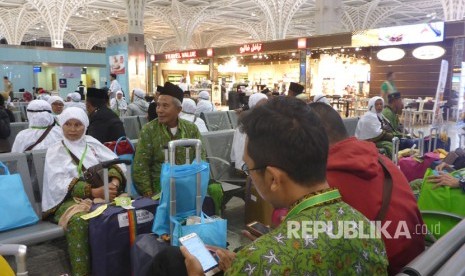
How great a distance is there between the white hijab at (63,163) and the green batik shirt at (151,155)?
0.18m

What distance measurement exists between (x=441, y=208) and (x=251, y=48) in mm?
17102

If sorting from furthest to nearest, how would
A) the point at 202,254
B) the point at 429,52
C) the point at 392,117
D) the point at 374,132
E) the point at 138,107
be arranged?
the point at 429,52 → the point at 138,107 → the point at 392,117 → the point at 374,132 → the point at 202,254

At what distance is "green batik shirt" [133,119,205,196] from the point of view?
12.5ft

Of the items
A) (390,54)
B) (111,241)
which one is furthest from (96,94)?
(390,54)

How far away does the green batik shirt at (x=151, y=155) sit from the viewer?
3.81 m

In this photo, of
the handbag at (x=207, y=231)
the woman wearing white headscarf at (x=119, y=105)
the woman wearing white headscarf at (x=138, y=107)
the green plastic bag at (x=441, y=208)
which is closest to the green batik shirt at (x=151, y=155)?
the handbag at (x=207, y=231)

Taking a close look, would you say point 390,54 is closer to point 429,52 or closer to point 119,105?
point 429,52

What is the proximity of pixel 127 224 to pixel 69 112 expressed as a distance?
127 centimetres

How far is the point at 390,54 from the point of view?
55.0 feet

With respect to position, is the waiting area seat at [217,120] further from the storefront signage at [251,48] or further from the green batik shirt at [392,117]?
the storefront signage at [251,48]

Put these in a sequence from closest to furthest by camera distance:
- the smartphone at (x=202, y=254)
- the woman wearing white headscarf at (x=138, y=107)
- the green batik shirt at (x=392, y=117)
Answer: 1. the smartphone at (x=202, y=254)
2. the green batik shirt at (x=392, y=117)
3. the woman wearing white headscarf at (x=138, y=107)

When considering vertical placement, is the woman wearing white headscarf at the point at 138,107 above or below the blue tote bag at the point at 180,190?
above

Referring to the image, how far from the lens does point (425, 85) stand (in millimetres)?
16812

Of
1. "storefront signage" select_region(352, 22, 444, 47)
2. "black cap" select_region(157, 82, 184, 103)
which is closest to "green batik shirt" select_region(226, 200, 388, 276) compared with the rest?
"black cap" select_region(157, 82, 184, 103)
